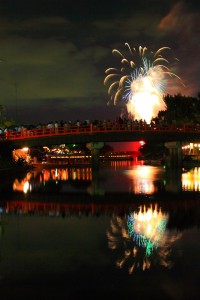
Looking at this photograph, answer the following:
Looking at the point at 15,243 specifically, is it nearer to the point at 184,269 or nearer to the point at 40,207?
the point at 184,269

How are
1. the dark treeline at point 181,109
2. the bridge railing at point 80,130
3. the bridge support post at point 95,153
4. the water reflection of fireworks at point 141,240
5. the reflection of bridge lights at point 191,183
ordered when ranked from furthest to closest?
the dark treeline at point 181,109 < the bridge support post at point 95,153 < the bridge railing at point 80,130 < the reflection of bridge lights at point 191,183 < the water reflection of fireworks at point 141,240

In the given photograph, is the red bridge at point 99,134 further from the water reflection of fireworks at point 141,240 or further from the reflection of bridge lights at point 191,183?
the water reflection of fireworks at point 141,240

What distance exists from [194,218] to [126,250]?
281 inches

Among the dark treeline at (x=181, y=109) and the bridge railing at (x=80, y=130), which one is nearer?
the bridge railing at (x=80, y=130)

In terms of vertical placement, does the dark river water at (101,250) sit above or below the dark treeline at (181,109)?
below

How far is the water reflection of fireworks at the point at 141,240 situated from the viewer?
12711 millimetres

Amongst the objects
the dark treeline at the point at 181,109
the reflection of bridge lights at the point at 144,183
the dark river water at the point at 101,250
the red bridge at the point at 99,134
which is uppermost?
the dark treeline at the point at 181,109

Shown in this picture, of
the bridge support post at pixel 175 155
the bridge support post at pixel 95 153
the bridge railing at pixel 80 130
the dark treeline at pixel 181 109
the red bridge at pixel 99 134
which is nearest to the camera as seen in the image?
the red bridge at pixel 99 134

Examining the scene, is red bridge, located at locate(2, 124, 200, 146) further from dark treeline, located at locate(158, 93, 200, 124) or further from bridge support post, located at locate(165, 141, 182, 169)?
dark treeline, located at locate(158, 93, 200, 124)

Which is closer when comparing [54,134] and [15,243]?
[15,243]

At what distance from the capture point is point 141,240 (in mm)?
15617

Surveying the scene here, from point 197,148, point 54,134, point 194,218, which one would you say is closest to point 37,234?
point 194,218

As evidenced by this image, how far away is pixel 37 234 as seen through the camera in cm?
1736

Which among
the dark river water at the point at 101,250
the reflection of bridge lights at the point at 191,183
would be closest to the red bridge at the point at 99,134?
the reflection of bridge lights at the point at 191,183
